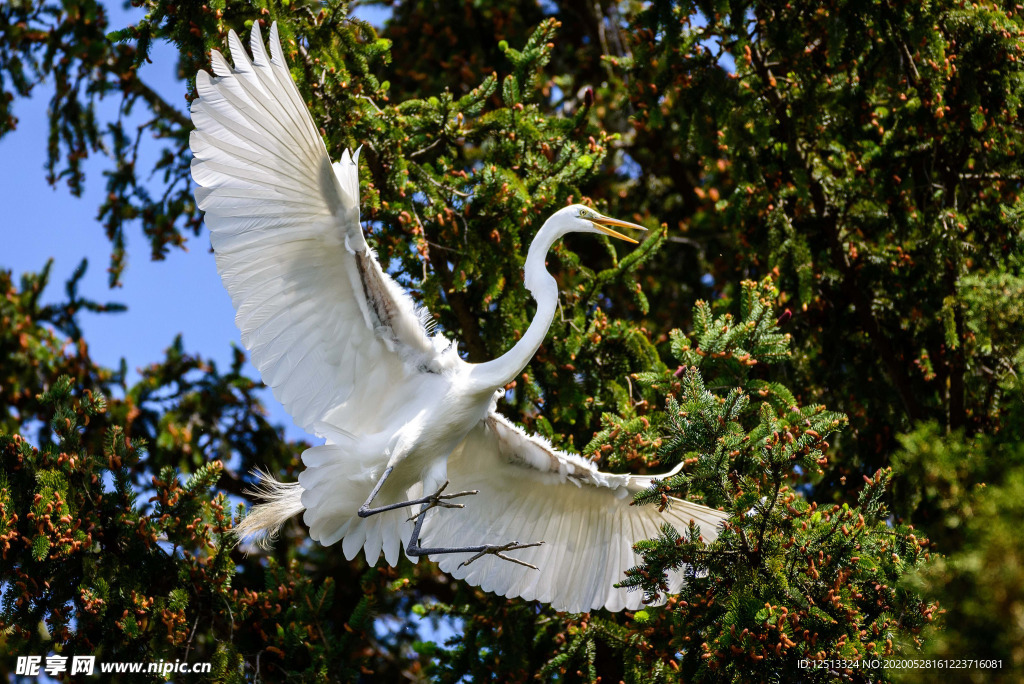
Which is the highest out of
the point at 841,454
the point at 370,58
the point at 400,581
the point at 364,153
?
the point at 370,58

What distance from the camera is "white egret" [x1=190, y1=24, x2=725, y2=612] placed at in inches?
156

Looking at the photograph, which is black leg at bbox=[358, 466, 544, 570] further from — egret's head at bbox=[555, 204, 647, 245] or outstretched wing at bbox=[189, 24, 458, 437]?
egret's head at bbox=[555, 204, 647, 245]

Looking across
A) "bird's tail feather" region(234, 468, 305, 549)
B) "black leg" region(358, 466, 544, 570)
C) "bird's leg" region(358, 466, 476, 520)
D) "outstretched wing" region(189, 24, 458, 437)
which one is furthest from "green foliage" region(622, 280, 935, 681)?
"bird's tail feather" region(234, 468, 305, 549)

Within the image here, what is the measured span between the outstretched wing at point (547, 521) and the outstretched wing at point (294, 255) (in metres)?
0.76

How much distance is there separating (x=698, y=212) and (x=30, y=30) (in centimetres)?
504

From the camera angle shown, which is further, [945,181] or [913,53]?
[945,181]

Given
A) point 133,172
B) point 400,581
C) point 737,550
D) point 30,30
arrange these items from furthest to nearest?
point 133,172
point 30,30
point 400,581
point 737,550

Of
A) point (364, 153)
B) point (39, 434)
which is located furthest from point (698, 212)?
point (39, 434)

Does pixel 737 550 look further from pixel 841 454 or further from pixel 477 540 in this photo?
pixel 841 454

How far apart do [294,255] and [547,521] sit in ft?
7.17

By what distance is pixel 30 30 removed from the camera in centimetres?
613

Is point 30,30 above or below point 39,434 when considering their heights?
above

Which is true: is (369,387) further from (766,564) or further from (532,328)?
(766,564)

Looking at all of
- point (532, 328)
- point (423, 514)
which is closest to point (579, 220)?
point (532, 328)
